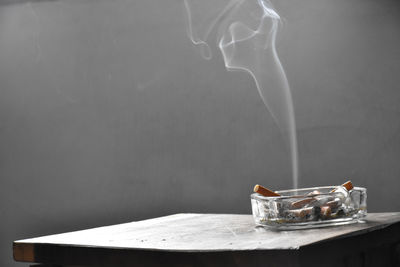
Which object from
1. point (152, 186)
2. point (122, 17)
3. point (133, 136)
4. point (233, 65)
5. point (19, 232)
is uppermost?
point (122, 17)

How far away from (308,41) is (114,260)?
1627mm

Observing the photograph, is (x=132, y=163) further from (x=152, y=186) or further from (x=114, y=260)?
(x=114, y=260)

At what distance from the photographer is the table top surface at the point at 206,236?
1.01 meters

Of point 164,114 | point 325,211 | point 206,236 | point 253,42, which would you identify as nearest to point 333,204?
point 325,211

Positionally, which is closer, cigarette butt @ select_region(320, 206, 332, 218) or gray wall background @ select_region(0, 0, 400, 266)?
cigarette butt @ select_region(320, 206, 332, 218)

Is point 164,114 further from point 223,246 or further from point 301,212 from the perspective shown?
point 223,246

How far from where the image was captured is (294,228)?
3.87ft

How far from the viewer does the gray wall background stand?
7.73ft

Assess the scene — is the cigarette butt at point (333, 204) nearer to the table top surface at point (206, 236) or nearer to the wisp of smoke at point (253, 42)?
the table top surface at point (206, 236)

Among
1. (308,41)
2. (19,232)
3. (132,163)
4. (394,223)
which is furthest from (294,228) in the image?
(19,232)

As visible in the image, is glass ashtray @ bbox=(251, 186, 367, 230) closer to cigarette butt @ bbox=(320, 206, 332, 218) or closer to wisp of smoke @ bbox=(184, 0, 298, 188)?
cigarette butt @ bbox=(320, 206, 332, 218)

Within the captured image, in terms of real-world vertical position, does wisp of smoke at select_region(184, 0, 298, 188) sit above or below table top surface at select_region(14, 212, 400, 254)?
above

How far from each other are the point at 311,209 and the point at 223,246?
26 centimetres


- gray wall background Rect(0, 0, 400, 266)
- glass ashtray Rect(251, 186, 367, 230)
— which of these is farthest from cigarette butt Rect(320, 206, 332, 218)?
gray wall background Rect(0, 0, 400, 266)
